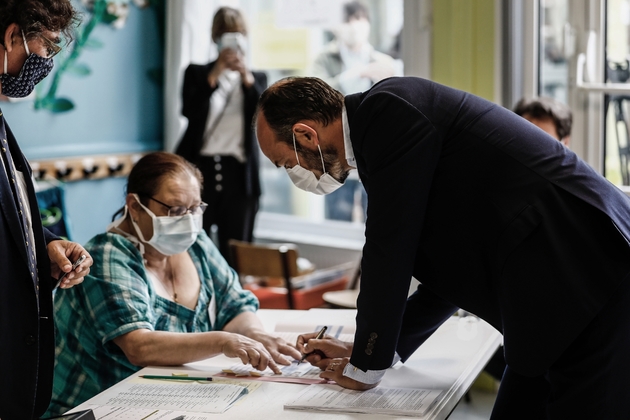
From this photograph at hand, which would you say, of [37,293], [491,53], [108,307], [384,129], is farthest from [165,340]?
[491,53]

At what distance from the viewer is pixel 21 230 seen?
5.35 ft

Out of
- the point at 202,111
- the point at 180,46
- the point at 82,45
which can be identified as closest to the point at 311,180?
the point at 202,111

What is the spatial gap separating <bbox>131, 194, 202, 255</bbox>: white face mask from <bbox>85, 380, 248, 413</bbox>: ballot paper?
0.43 meters

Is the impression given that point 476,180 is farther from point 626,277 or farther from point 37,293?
point 37,293

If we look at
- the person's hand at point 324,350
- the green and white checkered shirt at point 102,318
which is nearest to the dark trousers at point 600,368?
the person's hand at point 324,350

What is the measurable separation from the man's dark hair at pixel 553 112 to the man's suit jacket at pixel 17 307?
207 centimetres

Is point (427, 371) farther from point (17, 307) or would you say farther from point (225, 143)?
point (225, 143)

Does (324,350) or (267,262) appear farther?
(267,262)

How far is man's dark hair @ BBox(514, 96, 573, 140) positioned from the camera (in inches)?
123

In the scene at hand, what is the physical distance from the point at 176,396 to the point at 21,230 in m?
0.48

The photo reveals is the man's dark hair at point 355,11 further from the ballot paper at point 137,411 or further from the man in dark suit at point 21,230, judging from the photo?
the ballot paper at point 137,411

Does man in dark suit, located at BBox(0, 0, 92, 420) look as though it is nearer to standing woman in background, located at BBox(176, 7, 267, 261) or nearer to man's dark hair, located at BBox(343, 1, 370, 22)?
standing woman in background, located at BBox(176, 7, 267, 261)

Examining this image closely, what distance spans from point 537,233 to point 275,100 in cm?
62

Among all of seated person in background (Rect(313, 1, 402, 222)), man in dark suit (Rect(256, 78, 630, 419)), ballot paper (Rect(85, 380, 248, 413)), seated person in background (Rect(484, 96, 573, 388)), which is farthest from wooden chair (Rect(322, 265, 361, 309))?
man in dark suit (Rect(256, 78, 630, 419))
